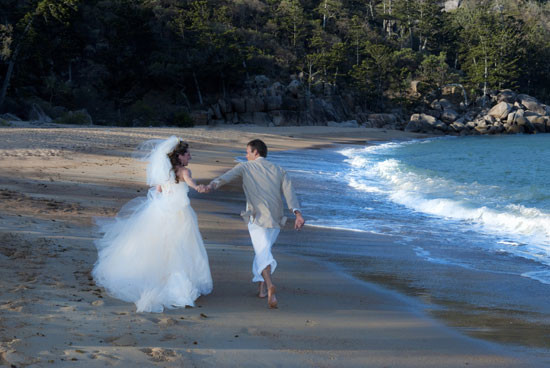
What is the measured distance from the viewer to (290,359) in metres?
3.56

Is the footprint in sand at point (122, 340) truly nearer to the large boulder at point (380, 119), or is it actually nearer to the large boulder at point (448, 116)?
the large boulder at point (380, 119)

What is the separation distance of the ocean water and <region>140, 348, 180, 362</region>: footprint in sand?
4.16 m

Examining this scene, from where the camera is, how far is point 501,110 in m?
57.3

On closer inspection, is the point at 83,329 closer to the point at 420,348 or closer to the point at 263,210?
the point at 263,210

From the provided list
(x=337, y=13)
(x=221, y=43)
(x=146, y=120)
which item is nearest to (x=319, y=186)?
(x=146, y=120)

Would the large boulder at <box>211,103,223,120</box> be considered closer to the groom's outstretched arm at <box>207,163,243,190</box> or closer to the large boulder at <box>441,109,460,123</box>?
the large boulder at <box>441,109,460,123</box>

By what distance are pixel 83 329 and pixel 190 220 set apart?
1499mm

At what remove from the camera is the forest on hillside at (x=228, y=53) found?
37.6m

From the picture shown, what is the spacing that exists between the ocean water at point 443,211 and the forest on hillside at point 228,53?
24064 mm

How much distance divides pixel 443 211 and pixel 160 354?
897 cm

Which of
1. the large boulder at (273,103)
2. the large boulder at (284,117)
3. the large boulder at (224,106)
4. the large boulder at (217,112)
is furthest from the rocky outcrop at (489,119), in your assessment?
the large boulder at (217,112)

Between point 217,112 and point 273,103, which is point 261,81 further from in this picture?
point 217,112

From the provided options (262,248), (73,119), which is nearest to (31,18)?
(73,119)

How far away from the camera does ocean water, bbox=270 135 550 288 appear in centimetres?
749
